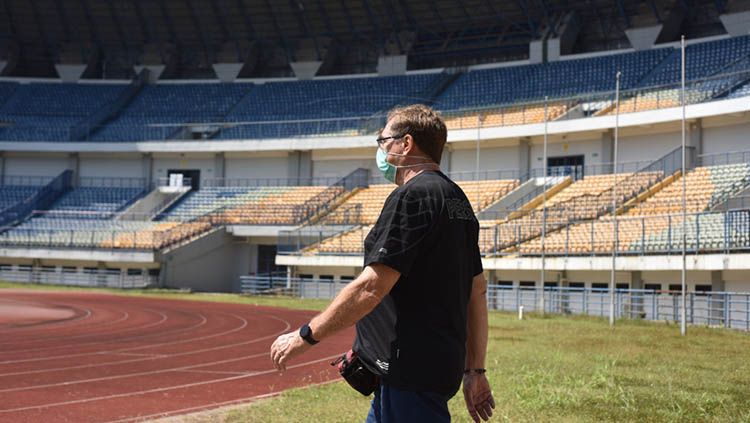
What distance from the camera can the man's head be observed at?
13.1ft

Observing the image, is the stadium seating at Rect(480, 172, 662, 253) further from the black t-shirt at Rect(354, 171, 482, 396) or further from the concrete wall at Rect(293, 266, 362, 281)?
the black t-shirt at Rect(354, 171, 482, 396)

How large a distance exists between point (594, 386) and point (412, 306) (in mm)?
6790

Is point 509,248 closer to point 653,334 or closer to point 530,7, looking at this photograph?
point 653,334

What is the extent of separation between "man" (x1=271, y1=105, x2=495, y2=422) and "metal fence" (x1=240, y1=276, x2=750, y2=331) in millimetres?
19421

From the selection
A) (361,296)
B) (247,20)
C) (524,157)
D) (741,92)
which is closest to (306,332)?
(361,296)

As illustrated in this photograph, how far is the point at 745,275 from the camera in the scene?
1032 inches

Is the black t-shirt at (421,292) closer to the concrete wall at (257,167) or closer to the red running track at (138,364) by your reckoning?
the red running track at (138,364)

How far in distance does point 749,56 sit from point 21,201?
40.7 meters

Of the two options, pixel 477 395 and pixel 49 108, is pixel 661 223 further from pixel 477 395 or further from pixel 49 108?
pixel 49 108

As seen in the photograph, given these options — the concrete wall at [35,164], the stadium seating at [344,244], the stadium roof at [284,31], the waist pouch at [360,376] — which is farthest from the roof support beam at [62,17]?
the waist pouch at [360,376]

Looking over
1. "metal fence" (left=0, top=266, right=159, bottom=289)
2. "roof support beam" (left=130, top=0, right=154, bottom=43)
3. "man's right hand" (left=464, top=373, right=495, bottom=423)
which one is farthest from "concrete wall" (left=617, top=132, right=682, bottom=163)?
"man's right hand" (left=464, top=373, right=495, bottom=423)

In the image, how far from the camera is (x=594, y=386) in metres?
9.82

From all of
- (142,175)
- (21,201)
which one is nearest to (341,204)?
(142,175)

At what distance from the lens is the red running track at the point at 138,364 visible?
9.21 m
